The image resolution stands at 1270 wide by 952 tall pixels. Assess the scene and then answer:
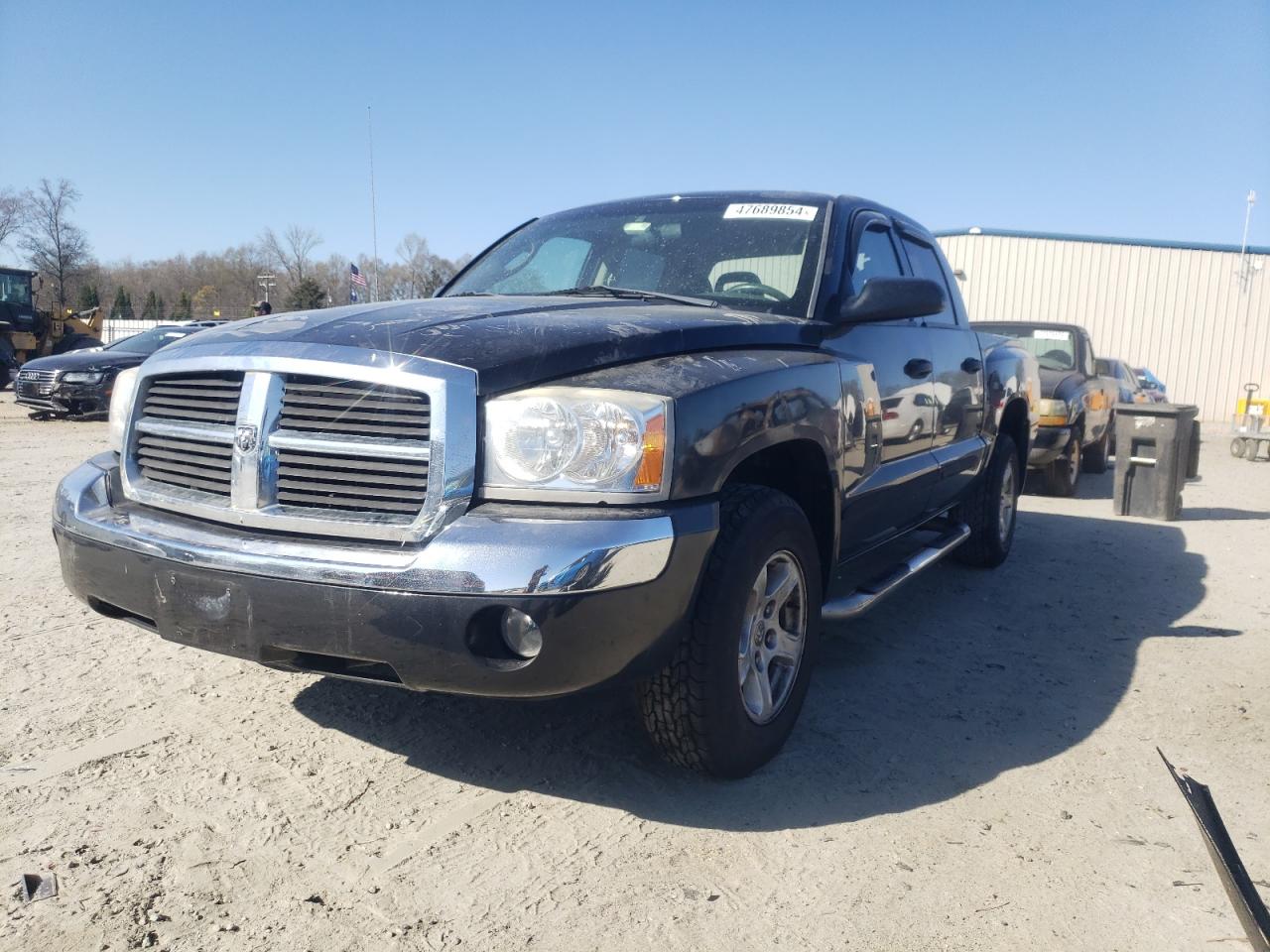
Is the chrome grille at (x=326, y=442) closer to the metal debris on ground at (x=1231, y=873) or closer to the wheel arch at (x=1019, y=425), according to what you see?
the metal debris on ground at (x=1231, y=873)

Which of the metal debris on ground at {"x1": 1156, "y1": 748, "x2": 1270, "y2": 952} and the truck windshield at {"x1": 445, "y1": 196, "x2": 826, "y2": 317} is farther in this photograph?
the truck windshield at {"x1": 445, "y1": 196, "x2": 826, "y2": 317}

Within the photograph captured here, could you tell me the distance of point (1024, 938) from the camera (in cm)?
212

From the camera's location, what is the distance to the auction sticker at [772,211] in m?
3.76

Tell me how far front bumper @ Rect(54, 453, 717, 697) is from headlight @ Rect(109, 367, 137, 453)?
2.25ft

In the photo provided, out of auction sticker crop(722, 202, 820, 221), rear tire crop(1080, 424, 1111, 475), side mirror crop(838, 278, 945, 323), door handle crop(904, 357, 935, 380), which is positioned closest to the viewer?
side mirror crop(838, 278, 945, 323)

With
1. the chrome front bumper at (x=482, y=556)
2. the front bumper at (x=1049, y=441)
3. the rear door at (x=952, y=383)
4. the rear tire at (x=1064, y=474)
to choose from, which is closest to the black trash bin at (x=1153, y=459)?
the front bumper at (x=1049, y=441)

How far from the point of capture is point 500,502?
7.57ft

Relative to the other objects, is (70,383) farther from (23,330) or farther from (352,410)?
(352,410)

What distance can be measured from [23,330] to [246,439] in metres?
22.1

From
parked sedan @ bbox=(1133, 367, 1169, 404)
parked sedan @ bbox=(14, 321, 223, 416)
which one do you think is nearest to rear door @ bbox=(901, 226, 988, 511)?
parked sedan @ bbox=(14, 321, 223, 416)

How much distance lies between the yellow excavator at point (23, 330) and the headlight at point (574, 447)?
21.0 meters

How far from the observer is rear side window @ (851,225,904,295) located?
379cm

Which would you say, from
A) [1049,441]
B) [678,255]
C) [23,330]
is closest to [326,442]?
[678,255]

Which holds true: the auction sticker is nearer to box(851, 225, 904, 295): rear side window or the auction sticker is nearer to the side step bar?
box(851, 225, 904, 295): rear side window
